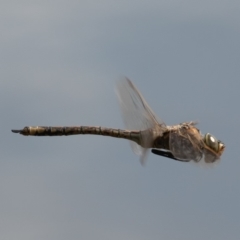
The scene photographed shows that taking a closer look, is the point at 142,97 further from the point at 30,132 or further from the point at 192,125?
the point at 30,132

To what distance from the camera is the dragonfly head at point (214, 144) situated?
982 inches

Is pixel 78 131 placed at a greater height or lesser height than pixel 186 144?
greater

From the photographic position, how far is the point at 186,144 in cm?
2516

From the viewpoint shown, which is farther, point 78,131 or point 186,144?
point 78,131

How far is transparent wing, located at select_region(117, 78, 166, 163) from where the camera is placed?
2494 centimetres

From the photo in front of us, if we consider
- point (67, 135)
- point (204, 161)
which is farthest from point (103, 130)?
point (204, 161)

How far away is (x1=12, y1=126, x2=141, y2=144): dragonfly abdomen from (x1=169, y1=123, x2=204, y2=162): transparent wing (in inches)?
41.0

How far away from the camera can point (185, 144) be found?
989 inches

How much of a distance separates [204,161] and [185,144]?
720 mm

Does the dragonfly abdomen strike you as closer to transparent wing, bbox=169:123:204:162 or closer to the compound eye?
transparent wing, bbox=169:123:204:162

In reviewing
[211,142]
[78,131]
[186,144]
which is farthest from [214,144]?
[78,131]

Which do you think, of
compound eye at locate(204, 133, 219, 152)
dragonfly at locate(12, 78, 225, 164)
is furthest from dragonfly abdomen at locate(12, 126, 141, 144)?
compound eye at locate(204, 133, 219, 152)

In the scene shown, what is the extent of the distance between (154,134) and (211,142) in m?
1.62

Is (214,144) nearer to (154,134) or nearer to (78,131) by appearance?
(154,134)
